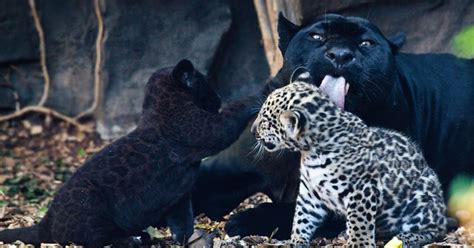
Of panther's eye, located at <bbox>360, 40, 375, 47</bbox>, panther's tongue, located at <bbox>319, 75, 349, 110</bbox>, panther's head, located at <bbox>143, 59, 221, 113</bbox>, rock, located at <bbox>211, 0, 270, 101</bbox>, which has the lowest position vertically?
panther's tongue, located at <bbox>319, 75, 349, 110</bbox>

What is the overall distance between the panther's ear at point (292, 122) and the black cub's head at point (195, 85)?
4.54 ft

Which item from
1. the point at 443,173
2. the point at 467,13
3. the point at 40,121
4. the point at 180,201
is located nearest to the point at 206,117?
the point at 180,201

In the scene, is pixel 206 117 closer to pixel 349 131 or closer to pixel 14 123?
pixel 349 131

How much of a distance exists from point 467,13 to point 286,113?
3.17 meters

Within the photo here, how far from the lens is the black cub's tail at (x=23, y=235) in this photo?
6332 millimetres

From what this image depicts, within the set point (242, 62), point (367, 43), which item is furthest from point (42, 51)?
point (367, 43)

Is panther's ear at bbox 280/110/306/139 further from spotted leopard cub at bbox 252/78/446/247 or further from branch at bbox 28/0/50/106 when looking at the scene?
branch at bbox 28/0/50/106

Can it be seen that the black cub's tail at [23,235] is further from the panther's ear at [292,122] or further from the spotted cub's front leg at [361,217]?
the spotted cub's front leg at [361,217]

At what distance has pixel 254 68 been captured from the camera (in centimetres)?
991

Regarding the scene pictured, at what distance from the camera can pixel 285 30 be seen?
6711 mm

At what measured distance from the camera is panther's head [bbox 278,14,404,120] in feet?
20.1

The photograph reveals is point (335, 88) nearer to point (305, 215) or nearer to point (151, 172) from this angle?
point (305, 215)

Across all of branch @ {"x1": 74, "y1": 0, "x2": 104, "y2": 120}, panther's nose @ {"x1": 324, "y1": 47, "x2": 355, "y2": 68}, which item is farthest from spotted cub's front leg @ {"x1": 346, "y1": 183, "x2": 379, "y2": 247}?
branch @ {"x1": 74, "y1": 0, "x2": 104, "y2": 120}

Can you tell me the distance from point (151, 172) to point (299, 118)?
1.28 m
